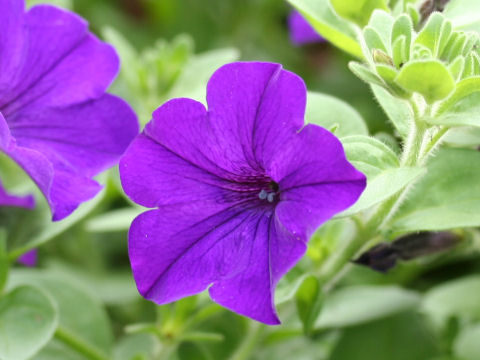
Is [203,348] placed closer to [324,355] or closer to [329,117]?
[324,355]

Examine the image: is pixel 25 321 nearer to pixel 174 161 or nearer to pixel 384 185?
pixel 174 161

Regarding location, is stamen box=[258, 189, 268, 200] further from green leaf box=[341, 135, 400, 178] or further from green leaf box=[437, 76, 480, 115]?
green leaf box=[437, 76, 480, 115]

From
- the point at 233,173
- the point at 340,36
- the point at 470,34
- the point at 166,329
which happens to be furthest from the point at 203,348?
the point at 470,34

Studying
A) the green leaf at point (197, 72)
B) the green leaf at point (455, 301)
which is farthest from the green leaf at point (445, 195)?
the green leaf at point (197, 72)

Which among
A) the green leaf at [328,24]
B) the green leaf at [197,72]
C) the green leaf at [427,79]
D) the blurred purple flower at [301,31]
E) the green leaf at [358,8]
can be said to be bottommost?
the green leaf at [197,72]

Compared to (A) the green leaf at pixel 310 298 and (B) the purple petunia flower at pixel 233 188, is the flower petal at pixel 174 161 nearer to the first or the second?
(B) the purple petunia flower at pixel 233 188

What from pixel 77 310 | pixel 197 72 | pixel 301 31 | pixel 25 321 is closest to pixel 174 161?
pixel 25 321
